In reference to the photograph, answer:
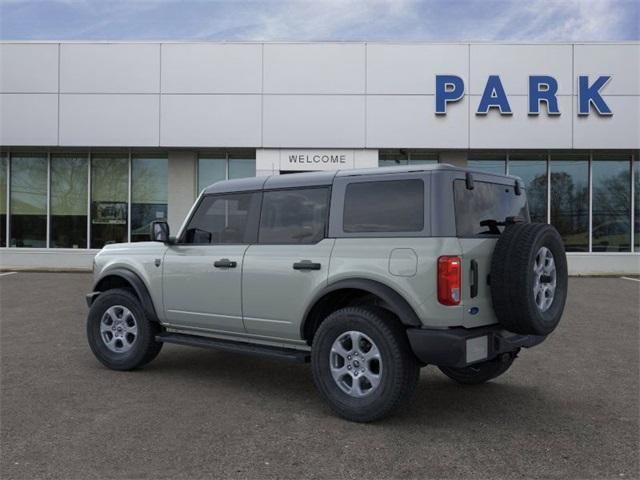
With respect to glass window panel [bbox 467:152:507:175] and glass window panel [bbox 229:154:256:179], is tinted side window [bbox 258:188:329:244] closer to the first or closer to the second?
glass window panel [bbox 229:154:256:179]

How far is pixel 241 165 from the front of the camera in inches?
678

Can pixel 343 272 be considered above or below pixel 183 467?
above

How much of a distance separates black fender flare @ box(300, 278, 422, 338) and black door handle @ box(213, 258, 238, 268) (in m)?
0.98

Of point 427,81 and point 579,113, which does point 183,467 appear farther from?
point 579,113

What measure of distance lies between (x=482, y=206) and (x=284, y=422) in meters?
2.27

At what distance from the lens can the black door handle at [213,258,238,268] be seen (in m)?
5.12

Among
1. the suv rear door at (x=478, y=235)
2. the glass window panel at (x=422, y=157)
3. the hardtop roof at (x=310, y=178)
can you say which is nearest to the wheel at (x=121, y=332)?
the hardtop roof at (x=310, y=178)

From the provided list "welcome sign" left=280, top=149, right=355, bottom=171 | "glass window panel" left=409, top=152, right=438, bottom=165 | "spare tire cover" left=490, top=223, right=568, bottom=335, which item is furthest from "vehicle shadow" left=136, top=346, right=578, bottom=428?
"glass window panel" left=409, top=152, right=438, bottom=165

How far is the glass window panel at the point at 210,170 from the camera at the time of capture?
17250 millimetres

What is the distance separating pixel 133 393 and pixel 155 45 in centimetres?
1344

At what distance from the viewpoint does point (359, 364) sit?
4.34m

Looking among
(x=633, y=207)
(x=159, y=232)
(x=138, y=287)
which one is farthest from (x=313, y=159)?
(x=159, y=232)

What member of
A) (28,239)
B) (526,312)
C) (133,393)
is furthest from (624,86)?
(28,239)

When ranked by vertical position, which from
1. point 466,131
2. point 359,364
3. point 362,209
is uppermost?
point 466,131
